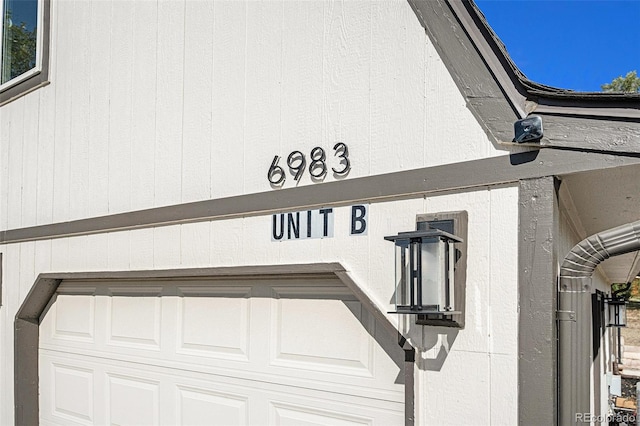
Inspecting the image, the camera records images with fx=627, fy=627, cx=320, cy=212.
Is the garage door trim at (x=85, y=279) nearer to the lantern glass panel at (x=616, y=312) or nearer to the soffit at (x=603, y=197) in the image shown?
the soffit at (x=603, y=197)

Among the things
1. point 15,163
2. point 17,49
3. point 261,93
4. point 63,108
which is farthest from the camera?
point 17,49

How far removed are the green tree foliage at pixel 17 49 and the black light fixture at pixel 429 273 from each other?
164 inches

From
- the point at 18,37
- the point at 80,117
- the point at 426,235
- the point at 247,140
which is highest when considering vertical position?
the point at 18,37

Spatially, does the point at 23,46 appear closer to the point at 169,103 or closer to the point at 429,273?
the point at 169,103

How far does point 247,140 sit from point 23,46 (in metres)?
3.16

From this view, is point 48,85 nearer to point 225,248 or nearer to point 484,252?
point 225,248

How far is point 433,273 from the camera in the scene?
242cm

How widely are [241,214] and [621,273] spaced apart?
15.1ft

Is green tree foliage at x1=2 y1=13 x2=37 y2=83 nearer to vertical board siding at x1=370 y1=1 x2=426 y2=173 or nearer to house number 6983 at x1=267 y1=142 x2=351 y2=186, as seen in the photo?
house number 6983 at x1=267 y1=142 x2=351 y2=186

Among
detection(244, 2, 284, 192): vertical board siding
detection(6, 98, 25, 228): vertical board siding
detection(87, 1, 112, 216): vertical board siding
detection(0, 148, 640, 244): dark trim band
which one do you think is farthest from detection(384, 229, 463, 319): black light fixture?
detection(6, 98, 25, 228): vertical board siding

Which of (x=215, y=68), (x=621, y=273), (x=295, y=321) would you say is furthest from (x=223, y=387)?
(x=621, y=273)

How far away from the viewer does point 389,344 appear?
287 cm

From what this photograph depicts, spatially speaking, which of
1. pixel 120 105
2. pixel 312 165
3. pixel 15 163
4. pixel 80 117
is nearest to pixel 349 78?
pixel 312 165

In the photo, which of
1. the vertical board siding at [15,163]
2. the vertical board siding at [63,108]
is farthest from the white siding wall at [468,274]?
the vertical board siding at [15,163]
